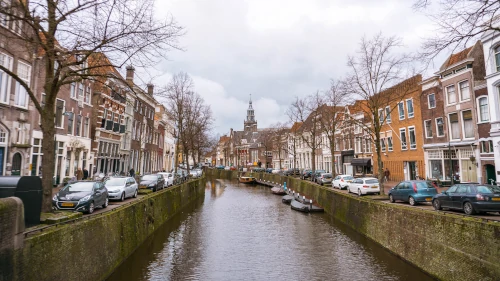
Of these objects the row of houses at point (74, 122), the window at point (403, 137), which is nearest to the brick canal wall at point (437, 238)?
the row of houses at point (74, 122)

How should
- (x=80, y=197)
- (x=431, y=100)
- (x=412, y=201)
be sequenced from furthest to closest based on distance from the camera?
(x=431, y=100), (x=412, y=201), (x=80, y=197)

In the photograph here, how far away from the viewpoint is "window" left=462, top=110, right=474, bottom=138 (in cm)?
2670

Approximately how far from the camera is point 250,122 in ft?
427

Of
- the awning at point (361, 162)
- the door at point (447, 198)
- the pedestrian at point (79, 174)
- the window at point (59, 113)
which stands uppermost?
the window at point (59, 113)

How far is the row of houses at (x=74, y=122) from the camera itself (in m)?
14.1

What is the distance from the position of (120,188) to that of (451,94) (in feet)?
99.1

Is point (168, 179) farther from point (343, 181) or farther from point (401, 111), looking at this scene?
point (401, 111)

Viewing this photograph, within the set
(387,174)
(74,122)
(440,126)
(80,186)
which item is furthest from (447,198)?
(74,122)

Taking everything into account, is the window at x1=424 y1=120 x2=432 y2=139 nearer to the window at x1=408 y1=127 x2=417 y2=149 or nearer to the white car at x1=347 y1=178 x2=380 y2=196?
the window at x1=408 y1=127 x2=417 y2=149

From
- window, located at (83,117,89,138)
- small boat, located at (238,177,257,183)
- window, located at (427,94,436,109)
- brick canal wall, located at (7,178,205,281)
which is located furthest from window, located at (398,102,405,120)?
window, located at (83,117,89,138)

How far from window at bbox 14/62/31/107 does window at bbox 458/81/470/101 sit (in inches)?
1439

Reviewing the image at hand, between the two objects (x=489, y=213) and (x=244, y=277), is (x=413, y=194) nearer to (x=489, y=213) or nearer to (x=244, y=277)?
(x=489, y=213)

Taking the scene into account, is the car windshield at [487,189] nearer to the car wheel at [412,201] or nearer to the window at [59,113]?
the car wheel at [412,201]

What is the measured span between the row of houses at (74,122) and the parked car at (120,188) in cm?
553
